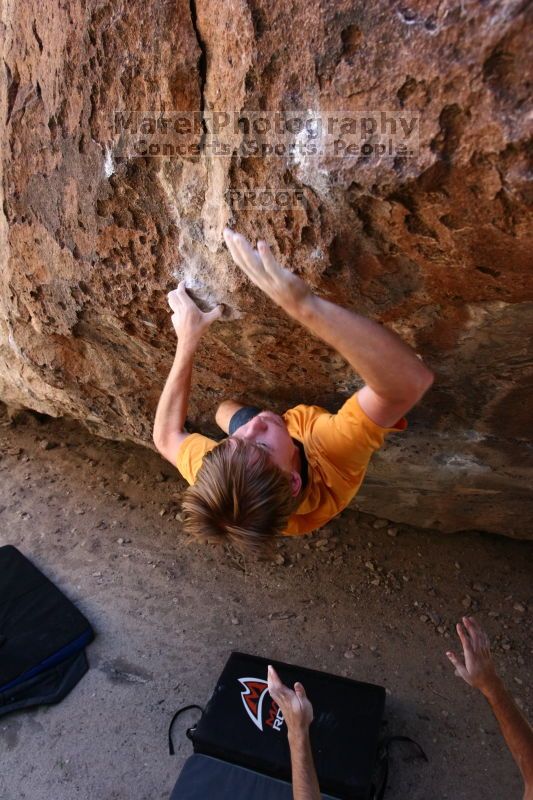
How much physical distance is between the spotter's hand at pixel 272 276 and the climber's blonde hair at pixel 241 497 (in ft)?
1.52

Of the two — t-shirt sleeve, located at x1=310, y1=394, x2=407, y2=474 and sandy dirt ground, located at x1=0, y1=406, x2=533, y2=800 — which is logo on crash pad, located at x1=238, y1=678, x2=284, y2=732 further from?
t-shirt sleeve, located at x1=310, y1=394, x2=407, y2=474

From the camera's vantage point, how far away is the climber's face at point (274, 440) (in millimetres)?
1794

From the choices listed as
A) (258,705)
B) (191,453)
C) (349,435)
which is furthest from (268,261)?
(258,705)

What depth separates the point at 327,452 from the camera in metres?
1.87

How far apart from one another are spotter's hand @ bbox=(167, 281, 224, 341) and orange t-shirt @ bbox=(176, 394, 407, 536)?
14.3 inches

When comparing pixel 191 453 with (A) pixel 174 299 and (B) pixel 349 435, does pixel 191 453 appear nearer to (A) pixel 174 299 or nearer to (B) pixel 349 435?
(A) pixel 174 299

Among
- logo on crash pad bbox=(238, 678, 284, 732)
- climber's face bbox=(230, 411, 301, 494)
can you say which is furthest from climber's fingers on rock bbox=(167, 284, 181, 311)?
logo on crash pad bbox=(238, 678, 284, 732)

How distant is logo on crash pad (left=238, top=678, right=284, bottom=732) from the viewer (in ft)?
9.00

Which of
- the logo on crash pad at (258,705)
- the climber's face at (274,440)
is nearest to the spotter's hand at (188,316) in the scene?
the climber's face at (274,440)

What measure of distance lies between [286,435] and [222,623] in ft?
5.60

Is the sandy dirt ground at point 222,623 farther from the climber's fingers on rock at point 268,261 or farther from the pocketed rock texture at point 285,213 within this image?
the climber's fingers on rock at point 268,261

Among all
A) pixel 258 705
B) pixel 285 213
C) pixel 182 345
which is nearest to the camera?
pixel 285 213

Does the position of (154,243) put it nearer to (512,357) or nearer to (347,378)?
(347,378)

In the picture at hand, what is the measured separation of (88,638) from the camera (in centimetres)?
318
